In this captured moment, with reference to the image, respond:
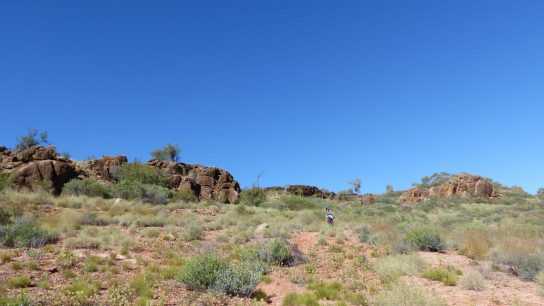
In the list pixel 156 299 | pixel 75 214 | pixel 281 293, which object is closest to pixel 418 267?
pixel 281 293

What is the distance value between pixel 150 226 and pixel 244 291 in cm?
1095

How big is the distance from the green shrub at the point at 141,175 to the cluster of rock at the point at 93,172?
1.25 metres

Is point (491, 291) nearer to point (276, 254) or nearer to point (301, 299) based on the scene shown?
point (301, 299)

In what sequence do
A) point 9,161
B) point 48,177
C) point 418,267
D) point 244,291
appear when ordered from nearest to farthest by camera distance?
point 244,291 → point 418,267 → point 48,177 → point 9,161

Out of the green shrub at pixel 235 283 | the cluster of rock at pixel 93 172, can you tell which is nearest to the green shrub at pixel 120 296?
the green shrub at pixel 235 283

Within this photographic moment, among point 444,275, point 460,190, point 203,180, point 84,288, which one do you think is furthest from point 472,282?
point 460,190

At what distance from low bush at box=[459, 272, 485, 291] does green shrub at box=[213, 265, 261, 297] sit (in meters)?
5.28

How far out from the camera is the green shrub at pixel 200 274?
30.3 ft

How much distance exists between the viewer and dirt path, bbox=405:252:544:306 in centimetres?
863

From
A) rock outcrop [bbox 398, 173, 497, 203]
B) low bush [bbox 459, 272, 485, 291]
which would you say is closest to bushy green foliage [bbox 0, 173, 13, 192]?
low bush [bbox 459, 272, 485, 291]

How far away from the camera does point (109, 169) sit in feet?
138

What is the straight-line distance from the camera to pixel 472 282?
9.82m

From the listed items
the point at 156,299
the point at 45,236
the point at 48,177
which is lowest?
the point at 156,299

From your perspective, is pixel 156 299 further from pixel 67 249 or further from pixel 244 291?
pixel 67 249
